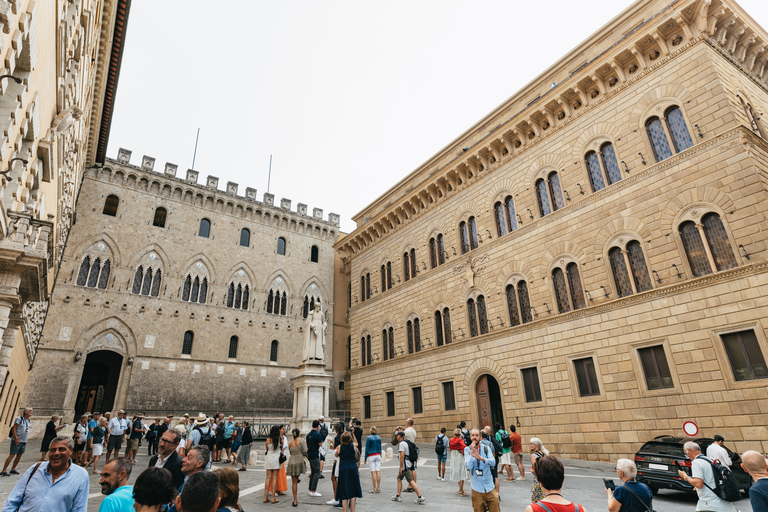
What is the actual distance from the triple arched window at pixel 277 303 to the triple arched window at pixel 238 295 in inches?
55.2

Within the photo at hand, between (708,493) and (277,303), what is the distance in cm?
2557

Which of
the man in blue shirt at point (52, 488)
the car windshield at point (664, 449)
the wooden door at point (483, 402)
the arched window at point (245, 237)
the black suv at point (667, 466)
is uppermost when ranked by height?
the arched window at point (245, 237)

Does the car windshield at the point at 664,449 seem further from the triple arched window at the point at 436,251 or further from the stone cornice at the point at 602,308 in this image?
the triple arched window at the point at 436,251

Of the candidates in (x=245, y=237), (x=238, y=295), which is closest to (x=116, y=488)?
(x=238, y=295)

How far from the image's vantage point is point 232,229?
27859 mm

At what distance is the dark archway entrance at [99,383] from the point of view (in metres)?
23.1

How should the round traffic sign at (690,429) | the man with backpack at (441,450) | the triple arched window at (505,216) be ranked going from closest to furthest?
the round traffic sign at (690,429) < the man with backpack at (441,450) < the triple arched window at (505,216)

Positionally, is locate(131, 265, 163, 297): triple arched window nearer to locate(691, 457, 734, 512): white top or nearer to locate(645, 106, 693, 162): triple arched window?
Answer: locate(645, 106, 693, 162): triple arched window

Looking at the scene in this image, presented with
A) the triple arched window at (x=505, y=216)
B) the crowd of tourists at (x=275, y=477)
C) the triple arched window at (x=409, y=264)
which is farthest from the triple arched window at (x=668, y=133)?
the triple arched window at (x=409, y=264)

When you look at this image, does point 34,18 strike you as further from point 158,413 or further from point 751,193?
point 158,413

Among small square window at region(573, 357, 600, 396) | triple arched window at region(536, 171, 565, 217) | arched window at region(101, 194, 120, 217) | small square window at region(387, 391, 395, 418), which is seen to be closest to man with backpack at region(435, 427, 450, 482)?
small square window at region(573, 357, 600, 396)

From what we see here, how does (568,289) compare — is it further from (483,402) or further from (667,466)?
(667,466)

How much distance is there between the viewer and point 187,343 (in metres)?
24.3

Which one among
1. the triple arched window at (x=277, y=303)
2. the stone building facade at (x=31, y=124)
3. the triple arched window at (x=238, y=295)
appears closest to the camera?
the stone building facade at (x=31, y=124)
